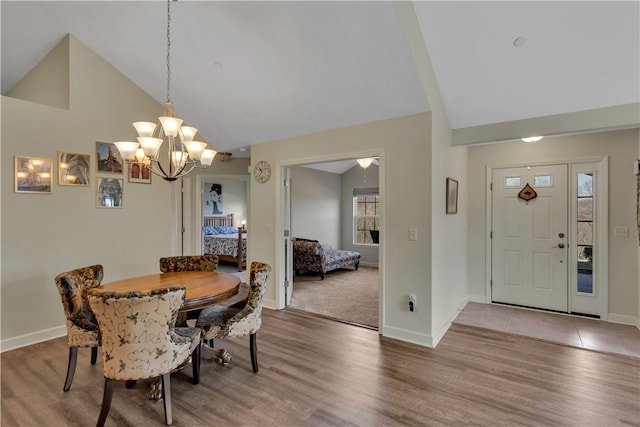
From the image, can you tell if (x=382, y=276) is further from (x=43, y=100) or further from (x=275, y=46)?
(x=43, y=100)

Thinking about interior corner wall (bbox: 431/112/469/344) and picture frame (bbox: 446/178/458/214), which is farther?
picture frame (bbox: 446/178/458/214)

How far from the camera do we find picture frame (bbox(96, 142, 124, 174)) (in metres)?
3.82

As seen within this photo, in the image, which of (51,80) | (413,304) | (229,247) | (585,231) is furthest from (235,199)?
(585,231)

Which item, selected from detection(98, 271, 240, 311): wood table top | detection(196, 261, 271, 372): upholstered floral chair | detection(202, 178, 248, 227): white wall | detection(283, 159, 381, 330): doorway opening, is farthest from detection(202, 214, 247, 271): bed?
detection(196, 261, 271, 372): upholstered floral chair

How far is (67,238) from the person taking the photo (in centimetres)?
355

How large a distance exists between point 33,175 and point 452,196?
4673 mm

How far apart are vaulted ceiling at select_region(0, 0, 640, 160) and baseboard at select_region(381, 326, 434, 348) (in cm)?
229

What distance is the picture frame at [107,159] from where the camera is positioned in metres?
3.82

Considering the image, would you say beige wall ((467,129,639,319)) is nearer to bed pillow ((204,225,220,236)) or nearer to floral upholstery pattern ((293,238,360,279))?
floral upholstery pattern ((293,238,360,279))

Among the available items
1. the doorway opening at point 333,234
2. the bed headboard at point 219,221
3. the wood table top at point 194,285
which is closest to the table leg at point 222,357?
the wood table top at point 194,285

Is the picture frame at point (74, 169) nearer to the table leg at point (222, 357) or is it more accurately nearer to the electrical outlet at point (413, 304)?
the table leg at point (222, 357)

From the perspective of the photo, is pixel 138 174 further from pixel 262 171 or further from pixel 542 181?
pixel 542 181

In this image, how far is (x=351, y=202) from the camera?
8.73 m

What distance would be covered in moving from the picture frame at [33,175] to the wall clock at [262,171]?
2.32m
